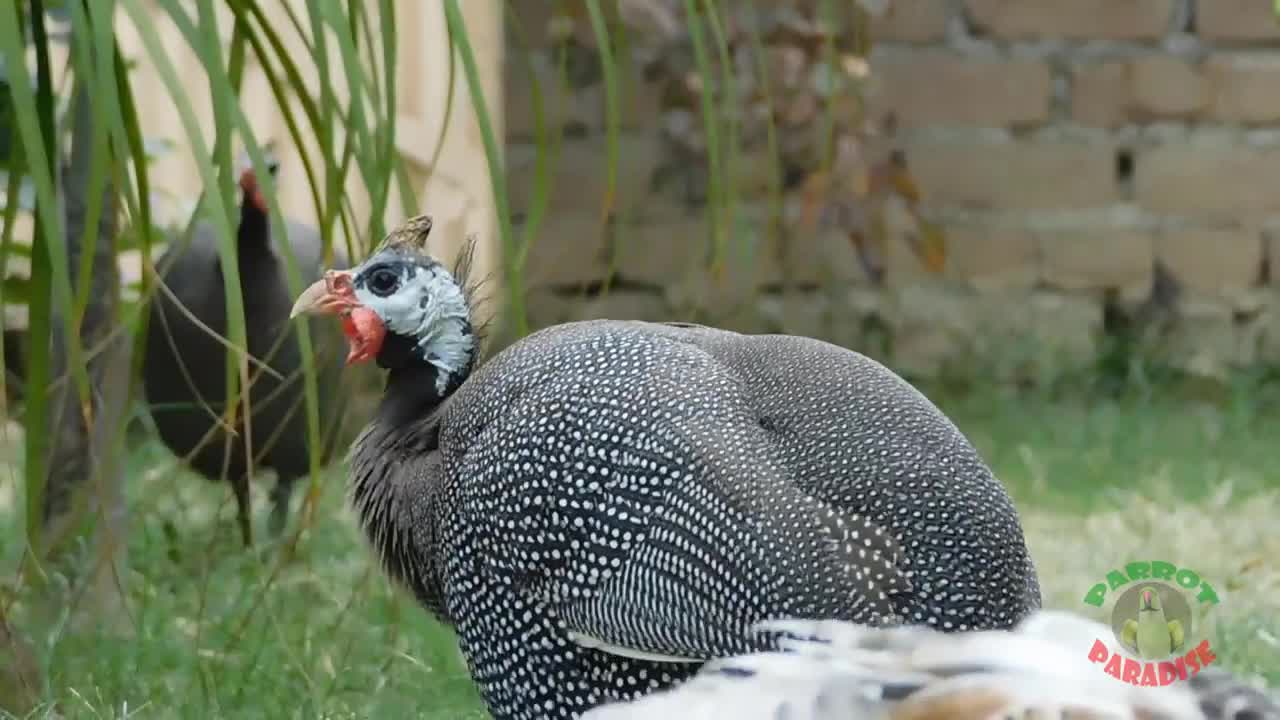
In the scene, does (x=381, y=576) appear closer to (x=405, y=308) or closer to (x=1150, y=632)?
(x=405, y=308)

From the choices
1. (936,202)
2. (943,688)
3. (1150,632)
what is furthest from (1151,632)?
(936,202)

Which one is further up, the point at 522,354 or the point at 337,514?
the point at 522,354

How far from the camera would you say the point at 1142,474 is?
151 inches

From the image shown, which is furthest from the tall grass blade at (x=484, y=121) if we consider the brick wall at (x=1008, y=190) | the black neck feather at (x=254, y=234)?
the brick wall at (x=1008, y=190)

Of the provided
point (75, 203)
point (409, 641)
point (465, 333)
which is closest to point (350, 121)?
point (465, 333)

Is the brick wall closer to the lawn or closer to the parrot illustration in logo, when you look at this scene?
the lawn

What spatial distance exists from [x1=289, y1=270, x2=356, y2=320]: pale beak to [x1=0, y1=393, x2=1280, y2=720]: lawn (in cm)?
19

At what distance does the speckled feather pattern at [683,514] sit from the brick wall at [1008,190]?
3.00 meters

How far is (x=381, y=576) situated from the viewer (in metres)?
2.73

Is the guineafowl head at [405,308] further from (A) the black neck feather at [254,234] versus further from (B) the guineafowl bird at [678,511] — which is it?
(A) the black neck feather at [254,234]

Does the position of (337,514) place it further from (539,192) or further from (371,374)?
(539,192)

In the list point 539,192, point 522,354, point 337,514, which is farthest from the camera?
point 337,514

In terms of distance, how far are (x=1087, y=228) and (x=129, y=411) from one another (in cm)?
369

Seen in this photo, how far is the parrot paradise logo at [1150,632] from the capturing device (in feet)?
4.20
